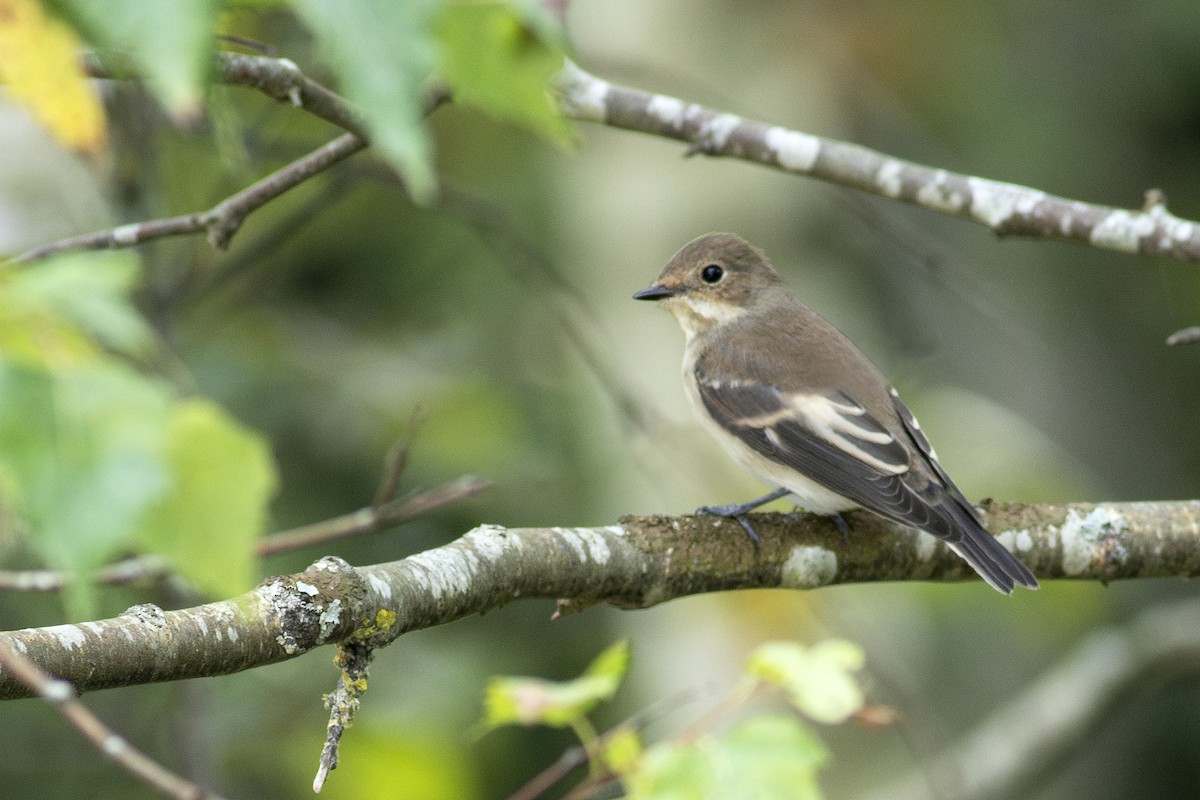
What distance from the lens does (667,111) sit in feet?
→ 13.2

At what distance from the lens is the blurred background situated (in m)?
5.87

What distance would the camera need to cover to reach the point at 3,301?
1.52m

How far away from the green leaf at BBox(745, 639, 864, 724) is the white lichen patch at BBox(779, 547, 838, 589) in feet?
1.48

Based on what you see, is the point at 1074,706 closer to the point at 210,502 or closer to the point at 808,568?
the point at 808,568

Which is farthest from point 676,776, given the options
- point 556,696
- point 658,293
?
point 658,293

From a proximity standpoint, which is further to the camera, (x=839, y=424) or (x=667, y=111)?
(x=839, y=424)

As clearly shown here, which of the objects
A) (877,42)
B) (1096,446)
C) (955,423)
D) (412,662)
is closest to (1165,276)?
(1096,446)

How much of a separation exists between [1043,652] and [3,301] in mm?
9309

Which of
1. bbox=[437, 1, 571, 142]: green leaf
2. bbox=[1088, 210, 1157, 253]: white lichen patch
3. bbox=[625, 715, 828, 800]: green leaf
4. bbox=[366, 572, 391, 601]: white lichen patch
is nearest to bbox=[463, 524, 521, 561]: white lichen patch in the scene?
bbox=[366, 572, 391, 601]: white lichen patch

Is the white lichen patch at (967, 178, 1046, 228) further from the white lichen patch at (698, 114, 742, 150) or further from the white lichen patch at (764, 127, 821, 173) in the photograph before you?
the white lichen patch at (698, 114, 742, 150)

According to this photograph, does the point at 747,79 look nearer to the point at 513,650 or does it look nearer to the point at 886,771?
the point at 513,650

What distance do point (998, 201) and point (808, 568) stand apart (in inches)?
48.9

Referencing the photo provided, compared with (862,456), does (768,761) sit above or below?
below

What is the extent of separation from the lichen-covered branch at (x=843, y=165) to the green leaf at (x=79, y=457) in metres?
2.61
